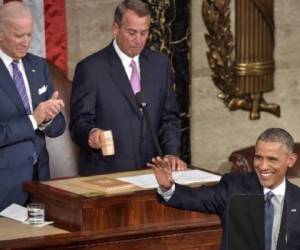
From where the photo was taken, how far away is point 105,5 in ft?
29.2

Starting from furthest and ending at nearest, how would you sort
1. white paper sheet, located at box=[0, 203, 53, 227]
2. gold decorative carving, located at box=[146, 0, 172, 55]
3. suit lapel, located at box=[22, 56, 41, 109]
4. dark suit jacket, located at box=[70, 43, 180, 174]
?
gold decorative carving, located at box=[146, 0, 172, 55]
dark suit jacket, located at box=[70, 43, 180, 174]
suit lapel, located at box=[22, 56, 41, 109]
white paper sheet, located at box=[0, 203, 53, 227]

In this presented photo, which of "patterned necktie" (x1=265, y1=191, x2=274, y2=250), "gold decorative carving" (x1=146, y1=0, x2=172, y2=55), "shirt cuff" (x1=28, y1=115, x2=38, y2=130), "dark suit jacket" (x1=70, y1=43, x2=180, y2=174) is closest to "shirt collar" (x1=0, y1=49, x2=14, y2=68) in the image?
"shirt cuff" (x1=28, y1=115, x2=38, y2=130)

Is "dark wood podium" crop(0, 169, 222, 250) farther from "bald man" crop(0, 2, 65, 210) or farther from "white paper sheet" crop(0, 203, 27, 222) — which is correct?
"bald man" crop(0, 2, 65, 210)

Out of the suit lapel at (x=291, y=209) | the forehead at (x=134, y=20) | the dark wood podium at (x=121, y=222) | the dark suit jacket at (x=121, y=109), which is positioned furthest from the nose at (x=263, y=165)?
the forehead at (x=134, y=20)

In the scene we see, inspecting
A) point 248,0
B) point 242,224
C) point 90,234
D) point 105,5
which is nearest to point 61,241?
point 90,234

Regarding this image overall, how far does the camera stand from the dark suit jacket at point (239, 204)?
5.57 meters

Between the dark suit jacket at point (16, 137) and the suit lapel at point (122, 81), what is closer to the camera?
the dark suit jacket at point (16, 137)

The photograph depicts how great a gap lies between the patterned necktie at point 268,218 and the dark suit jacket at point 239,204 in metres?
0.04

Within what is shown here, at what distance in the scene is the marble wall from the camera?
9.41 meters

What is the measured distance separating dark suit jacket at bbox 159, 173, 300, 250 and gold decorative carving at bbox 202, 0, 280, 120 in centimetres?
369

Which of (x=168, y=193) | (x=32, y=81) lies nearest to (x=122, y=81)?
(x=32, y=81)

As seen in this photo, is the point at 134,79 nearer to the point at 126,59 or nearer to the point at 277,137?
the point at 126,59

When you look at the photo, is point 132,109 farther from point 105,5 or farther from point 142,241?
point 105,5

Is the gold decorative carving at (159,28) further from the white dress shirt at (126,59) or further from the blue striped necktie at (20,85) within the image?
the blue striped necktie at (20,85)
